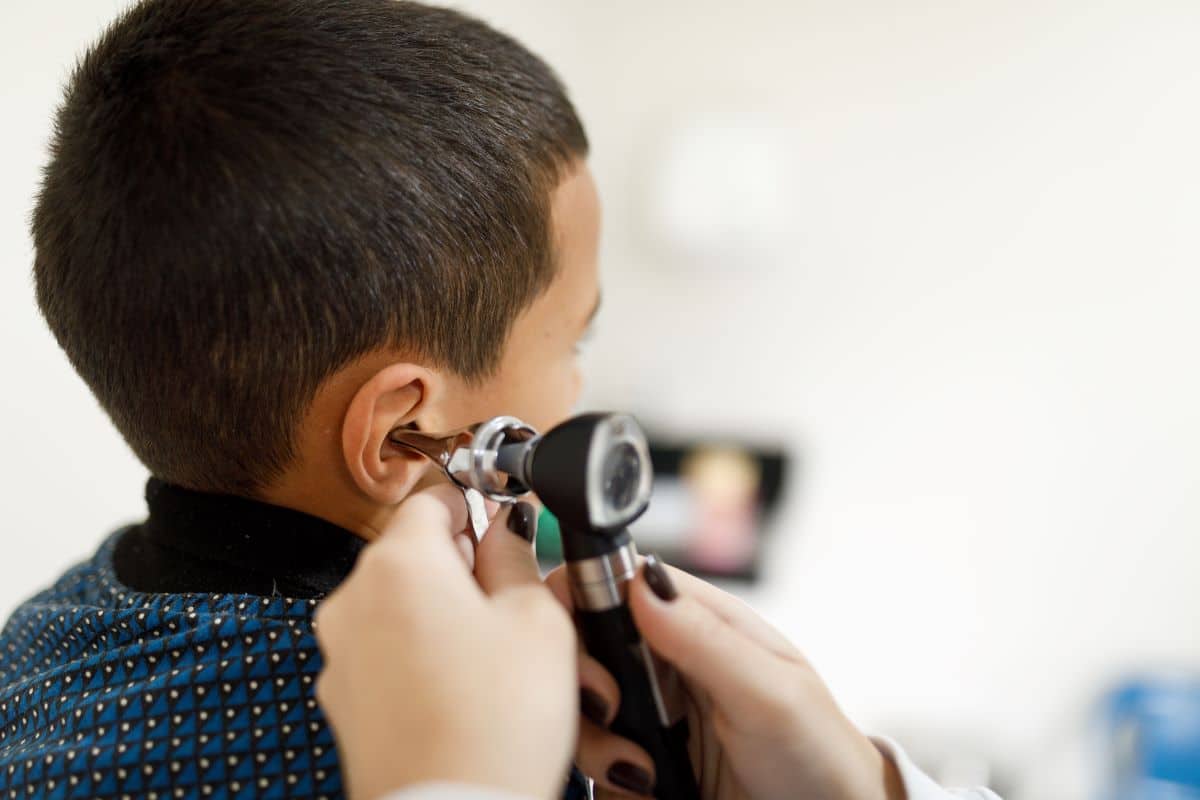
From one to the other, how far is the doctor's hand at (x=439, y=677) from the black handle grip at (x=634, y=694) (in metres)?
0.05

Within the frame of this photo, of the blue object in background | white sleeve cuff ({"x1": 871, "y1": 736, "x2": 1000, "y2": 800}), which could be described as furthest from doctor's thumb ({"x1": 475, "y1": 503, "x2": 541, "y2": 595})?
the blue object in background

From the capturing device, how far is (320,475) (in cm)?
59

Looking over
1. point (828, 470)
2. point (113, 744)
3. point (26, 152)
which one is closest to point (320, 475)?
point (113, 744)

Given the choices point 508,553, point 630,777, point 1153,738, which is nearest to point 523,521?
point 508,553

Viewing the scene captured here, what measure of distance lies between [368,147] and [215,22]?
0.13m

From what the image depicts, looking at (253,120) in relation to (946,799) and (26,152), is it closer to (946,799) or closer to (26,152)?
(946,799)

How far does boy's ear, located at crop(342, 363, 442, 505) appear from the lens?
0.55m

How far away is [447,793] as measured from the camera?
1.07 ft

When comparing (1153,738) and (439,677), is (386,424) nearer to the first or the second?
(439,677)

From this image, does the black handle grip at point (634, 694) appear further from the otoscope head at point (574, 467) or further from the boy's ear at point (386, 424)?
the boy's ear at point (386, 424)

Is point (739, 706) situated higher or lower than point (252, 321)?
lower

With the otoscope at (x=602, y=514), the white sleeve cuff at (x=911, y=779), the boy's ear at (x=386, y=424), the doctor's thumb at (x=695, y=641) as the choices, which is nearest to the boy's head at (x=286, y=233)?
the boy's ear at (x=386, y=424)

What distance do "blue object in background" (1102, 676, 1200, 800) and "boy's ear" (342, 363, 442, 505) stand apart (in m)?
1.53

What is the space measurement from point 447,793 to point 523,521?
187mm
